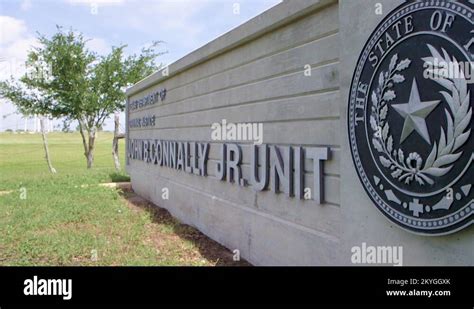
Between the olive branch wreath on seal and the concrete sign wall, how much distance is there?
193 millimetres

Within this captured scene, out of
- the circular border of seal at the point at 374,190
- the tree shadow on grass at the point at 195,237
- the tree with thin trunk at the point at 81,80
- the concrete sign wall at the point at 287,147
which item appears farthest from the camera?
the tree with thin trunk at the point at 81,80

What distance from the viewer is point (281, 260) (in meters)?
3.84

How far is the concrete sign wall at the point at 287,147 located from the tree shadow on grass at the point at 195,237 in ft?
0.49

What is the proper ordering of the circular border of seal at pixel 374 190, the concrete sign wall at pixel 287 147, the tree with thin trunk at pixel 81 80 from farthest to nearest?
the tree with thin trunk at pixel 81 80, the concrete sign wall at pixel 287 147, the circular border of seal at pixel 374 190

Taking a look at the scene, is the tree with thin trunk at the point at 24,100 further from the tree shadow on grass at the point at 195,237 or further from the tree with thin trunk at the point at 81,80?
the tree shadow on grass at the point at 195,237

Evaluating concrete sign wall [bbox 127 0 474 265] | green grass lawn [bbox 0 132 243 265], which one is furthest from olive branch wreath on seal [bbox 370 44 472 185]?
green grass lawn [bbox 0 132 243 265]

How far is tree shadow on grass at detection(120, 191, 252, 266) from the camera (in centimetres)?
462

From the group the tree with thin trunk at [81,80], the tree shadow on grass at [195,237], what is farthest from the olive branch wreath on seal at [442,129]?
the tree with thin trunk at [81,80]

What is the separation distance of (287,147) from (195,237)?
2.56m

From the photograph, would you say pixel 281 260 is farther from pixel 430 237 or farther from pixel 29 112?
pixel 29 112

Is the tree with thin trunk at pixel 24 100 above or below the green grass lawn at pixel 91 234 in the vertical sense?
above

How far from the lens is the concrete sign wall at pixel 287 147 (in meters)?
2.79

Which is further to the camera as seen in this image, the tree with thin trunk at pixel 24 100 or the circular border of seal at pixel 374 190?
the tree with thin trunk at pixel 24 100
